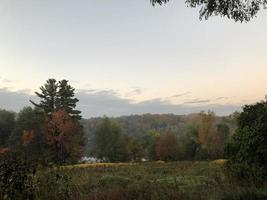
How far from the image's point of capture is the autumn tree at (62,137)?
58969 millimetres

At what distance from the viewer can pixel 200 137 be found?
76375 millimetres

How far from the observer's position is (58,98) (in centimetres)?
6731

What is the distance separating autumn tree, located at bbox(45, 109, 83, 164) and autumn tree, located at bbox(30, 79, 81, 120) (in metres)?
4.28

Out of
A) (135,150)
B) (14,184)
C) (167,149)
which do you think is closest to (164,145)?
(167,149)

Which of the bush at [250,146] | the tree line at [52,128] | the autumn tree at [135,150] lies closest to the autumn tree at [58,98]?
the tree line at [52,128]

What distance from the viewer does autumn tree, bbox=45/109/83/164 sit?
5897 centimetres

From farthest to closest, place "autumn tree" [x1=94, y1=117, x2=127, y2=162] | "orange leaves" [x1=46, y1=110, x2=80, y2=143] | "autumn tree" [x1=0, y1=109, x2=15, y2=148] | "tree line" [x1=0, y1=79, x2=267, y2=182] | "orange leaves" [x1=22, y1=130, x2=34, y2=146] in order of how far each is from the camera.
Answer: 1. "autumn tree" [x1=94, y1=117, x2=127, y2=162]
2. "autumn tree" [x1=0, y1=109, x2=15, y2=148]
3. "orange leaves" [x1=22, y1=130, x2=34, y2=146]
4. "orange leaves" [x1=46, y1=110, x2=80, y2=143]
5. "tree line" [x1=0, y1=79, x2=267, y2=182]

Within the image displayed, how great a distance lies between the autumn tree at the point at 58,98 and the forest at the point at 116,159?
81mm

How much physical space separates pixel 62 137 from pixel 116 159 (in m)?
21.6

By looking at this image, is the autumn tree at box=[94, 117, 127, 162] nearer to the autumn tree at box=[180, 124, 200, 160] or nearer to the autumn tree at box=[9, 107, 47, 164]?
the autumn tree at box=[180, 124, 200, 160]

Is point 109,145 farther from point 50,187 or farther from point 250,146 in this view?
point 50,187

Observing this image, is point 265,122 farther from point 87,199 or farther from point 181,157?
point 181,157

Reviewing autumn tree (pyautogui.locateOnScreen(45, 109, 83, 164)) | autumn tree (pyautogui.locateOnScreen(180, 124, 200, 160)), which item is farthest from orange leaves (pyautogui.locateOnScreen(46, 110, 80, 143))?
autumn tree (pyautogui.locateOnScreen(180, 124, 200, 160))

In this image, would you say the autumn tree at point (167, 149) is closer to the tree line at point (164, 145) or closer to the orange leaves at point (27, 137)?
the tree line at point (164, 145)
